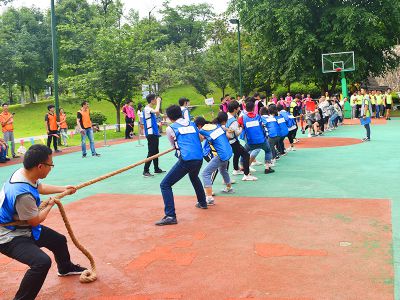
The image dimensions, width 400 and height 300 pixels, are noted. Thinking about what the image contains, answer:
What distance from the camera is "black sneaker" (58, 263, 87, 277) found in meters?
4.68

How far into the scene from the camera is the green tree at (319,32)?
27.7 metres

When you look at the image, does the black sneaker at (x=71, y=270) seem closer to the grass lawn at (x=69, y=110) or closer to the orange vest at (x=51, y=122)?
the orange vest at (x=51, y=122)

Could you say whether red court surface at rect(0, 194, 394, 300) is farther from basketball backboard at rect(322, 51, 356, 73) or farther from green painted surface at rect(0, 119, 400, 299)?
basketball backboard at rect(322, 51, 356, 73)

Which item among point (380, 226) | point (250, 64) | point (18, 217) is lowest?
point (380, 226)

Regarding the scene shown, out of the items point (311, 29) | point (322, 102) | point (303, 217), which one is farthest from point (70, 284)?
point (311, 29)

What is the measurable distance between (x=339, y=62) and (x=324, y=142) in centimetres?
1329

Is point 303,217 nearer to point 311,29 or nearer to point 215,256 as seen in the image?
point 215,256

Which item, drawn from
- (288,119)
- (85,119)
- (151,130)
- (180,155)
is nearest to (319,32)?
(288,119)

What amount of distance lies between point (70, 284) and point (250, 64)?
34.9m

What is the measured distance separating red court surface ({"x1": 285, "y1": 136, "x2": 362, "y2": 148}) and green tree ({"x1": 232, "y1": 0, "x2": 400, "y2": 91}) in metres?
13.0

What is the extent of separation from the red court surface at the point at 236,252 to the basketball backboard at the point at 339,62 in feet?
70.7

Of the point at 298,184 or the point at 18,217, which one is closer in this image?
the point at 18,217

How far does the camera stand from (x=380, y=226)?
231 inches

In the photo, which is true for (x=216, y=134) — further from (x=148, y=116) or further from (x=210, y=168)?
(x=148, y=116)
